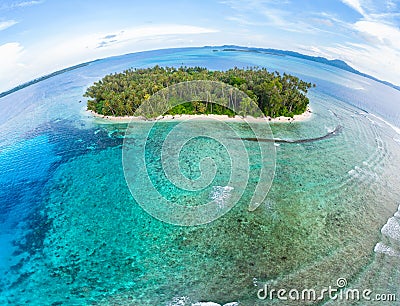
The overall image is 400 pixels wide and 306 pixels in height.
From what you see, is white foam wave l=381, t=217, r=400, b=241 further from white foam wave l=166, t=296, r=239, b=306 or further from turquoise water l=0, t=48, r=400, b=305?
white foam wave l=166, t=296, r=239, b=306

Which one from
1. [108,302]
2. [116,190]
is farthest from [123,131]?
[108,302]

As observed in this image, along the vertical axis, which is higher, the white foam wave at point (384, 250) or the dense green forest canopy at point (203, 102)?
the dense green forest canopy at point (203, 102)

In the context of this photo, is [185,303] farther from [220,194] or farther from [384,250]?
[384,250]

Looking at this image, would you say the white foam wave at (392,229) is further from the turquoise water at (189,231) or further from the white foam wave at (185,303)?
the white foam wave at (185,303)

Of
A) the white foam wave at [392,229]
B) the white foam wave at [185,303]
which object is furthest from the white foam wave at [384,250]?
the white foam wave at [185,303]

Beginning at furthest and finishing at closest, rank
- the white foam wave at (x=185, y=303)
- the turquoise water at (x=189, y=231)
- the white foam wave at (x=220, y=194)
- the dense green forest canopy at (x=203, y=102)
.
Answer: the dense green forest canopy at (x=203, y=102), the white foam wave at (x=220, y=194), the turquoise water at (x=189, y=231), the white foam wave at (x=185, y=303)

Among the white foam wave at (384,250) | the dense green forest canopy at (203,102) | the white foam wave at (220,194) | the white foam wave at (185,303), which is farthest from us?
the dense green forest canopy at (203,102)

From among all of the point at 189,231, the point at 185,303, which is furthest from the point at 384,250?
the point at 185,303
